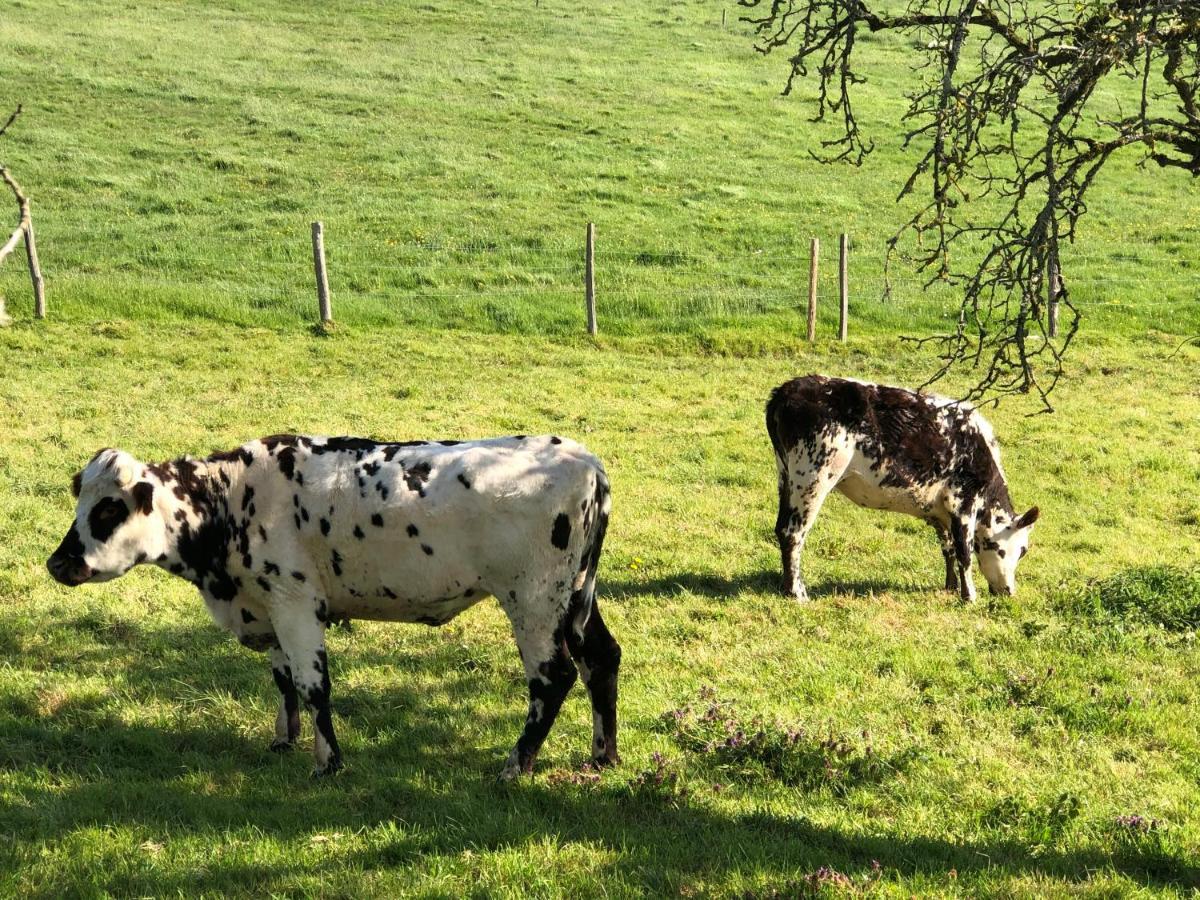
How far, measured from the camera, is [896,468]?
36.7 ft

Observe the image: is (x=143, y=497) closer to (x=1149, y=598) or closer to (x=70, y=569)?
(x=70, y=569)

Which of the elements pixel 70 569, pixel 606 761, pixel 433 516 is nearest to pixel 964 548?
pixel 606 761

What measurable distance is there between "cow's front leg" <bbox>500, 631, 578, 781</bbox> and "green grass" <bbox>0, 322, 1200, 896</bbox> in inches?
7.3

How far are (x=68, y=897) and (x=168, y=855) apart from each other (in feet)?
1.69

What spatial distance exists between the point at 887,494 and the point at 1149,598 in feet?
8.38

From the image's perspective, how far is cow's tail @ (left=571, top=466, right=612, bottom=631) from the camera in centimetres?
714

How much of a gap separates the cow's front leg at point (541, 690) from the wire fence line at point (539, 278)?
1632 centimetres

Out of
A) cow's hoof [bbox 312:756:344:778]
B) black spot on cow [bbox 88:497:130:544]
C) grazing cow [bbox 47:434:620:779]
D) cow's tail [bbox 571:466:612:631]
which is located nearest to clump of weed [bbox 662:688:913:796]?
grazing cow [bbox 47:434:620:779]

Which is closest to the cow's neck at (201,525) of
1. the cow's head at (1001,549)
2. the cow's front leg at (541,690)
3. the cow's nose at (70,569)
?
the cow's nose at (70,569)

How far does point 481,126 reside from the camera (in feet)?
127

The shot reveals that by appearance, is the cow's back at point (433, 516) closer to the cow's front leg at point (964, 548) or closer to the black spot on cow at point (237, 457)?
the black spot on cow at point (237, 457)

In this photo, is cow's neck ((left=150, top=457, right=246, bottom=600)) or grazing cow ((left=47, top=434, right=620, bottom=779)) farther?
cow's neck ((left=150, top=457, right=246, bottom=600))

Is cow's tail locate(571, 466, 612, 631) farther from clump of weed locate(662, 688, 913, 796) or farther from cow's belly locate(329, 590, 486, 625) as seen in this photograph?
clump of weed locate(662, 688, 913, 796)

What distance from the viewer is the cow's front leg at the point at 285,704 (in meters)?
7.32
